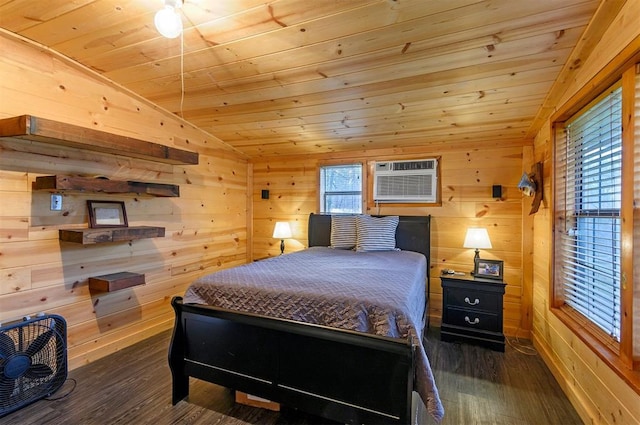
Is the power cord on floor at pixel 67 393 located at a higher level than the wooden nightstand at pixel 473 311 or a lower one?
lower

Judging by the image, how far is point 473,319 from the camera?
2.97m

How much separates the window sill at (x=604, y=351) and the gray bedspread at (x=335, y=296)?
88cm

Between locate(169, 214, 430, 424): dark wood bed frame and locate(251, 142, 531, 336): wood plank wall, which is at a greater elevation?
locate(251, 142, 531, 336): wood plank wall

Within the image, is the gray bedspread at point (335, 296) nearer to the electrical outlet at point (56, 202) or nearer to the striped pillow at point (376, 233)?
the striped pillow at point (376, 233)

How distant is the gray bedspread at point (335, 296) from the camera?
1571 millimetres

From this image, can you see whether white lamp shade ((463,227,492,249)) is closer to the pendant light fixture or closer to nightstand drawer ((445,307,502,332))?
nightstand drawer ((445,307,502,332))

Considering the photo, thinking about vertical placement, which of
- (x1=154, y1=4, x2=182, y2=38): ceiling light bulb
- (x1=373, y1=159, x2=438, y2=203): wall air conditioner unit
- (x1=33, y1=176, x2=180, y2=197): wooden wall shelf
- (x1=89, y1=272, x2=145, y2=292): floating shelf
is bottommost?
(x1=89, y1=272, x2=145, y2=292): floating shelf

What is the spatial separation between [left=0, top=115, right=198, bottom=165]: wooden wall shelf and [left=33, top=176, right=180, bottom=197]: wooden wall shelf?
0.26 metres

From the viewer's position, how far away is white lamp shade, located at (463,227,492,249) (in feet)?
10.2

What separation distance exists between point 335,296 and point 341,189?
2517mm

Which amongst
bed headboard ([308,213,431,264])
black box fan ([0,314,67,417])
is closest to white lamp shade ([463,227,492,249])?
bed headboard ([308,213,431,264])

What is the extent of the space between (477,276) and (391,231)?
0.96m

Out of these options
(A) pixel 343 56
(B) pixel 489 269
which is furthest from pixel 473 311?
(A) pixel 343 56

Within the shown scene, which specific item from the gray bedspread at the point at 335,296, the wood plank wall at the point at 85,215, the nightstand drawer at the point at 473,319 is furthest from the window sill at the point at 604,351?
the wood plank wall at the point at 85,215
